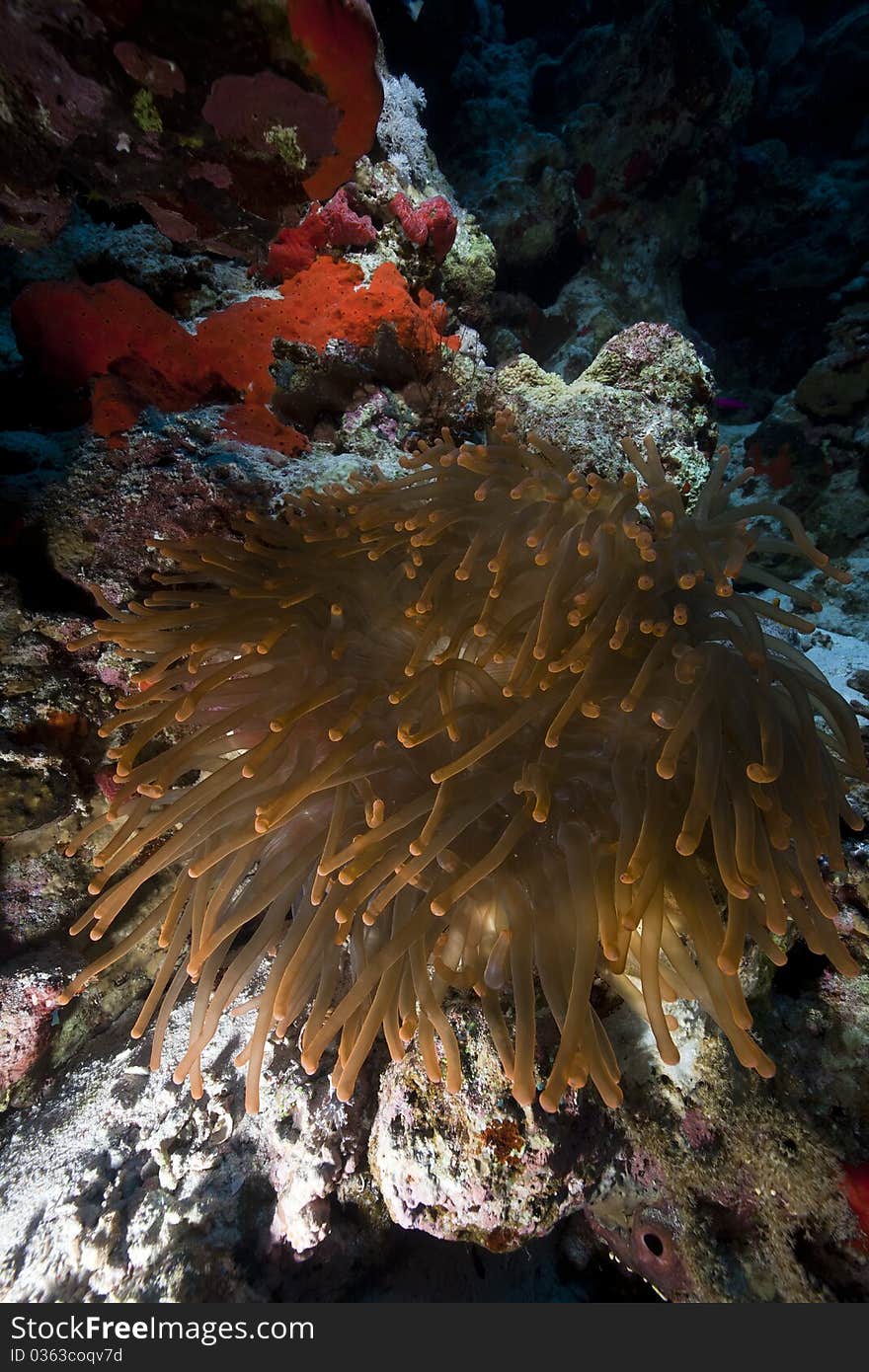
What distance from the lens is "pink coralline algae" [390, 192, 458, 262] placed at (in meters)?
3.83

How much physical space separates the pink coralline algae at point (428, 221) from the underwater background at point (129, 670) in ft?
0.07

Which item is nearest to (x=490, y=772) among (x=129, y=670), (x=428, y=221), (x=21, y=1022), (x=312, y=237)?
(x=129, y=670)

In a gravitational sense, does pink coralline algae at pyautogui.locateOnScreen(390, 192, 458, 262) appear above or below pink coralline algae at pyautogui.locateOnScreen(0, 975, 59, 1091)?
above

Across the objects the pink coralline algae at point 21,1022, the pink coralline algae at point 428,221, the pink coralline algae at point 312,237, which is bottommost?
the pink coralline algae at point 21,1022

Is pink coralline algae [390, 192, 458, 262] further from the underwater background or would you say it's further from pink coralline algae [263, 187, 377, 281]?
pink coralline algae [263, 187, 377, 281]

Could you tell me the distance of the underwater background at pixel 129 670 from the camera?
181 cm

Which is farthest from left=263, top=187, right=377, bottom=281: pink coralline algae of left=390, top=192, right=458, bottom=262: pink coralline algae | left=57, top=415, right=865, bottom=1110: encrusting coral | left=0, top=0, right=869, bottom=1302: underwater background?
left=57, top=415, right=865, bottom=1110: encrusting coral

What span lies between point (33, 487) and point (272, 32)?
5.36 feet

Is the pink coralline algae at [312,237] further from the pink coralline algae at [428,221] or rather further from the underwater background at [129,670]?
the pink coralline algae at [428,221]

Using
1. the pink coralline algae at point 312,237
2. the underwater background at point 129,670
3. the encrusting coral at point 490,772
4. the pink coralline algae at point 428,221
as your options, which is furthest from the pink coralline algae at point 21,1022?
the pink coralline algae at point 428,221

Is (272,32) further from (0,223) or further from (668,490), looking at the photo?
(668,490)

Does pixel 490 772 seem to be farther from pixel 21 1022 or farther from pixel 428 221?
pixel 428 221

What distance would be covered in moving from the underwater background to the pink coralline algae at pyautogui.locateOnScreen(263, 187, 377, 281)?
0.05 feet

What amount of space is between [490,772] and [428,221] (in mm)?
3663
